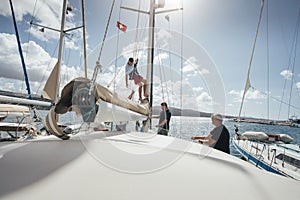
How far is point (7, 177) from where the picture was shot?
1.95 feet

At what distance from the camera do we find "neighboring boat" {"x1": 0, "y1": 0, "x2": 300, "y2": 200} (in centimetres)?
55

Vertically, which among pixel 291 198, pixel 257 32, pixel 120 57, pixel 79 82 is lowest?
pixel 291 198

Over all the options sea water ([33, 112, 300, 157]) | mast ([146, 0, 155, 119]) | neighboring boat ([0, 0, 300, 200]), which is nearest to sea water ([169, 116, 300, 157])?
sea water ([33, 112, 300, 157])

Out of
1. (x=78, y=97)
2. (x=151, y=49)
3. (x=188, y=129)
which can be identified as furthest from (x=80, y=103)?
(x=188, y=129)

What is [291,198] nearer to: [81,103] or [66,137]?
[81,103]

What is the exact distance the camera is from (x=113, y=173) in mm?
705

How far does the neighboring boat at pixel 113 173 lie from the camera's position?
554 millimetres

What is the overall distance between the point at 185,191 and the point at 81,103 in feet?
2.53

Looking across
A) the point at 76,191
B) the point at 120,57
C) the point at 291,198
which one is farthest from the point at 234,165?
the point at 120,57

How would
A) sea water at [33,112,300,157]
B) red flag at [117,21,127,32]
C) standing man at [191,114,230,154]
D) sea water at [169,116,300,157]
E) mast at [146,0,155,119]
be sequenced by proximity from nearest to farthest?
sea water at [33,112,300,157] → standing man at [191,114,230,154] → mast at [146,0,155,119] → sea water at [169,116,300,157] → red flag at [117,21,127,32]

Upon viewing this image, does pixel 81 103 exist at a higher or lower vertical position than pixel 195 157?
higher

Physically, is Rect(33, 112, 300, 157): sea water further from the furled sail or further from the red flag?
the red flag

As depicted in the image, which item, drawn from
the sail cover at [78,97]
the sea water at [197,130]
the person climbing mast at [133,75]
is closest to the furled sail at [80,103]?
the sail cover at [78,97]

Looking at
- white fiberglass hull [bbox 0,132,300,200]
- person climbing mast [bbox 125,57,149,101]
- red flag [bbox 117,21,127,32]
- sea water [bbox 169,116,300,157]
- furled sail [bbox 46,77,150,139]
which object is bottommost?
sea water [bbox 169,116,300,157]
